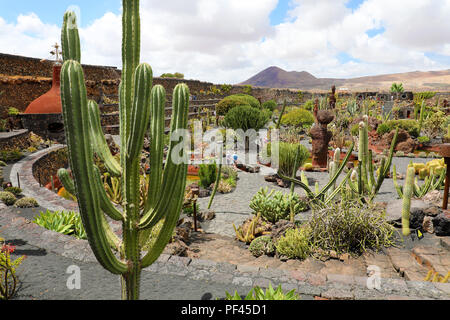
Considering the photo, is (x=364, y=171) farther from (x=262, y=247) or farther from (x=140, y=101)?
(x=140, y=101)

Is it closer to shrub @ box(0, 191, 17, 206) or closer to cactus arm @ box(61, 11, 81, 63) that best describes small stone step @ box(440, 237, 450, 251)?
cactus arm @ box(61, 11, 81, 63)

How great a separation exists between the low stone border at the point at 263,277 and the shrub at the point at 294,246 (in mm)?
804

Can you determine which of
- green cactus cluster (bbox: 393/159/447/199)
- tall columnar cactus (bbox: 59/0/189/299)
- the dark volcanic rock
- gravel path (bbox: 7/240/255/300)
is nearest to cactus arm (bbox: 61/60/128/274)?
tall columnar cactus (bbox: 59/0/189/299)

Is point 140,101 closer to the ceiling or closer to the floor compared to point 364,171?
closer to the ceiling

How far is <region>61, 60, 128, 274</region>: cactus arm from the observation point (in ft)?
4.94

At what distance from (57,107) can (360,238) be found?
4.43 m

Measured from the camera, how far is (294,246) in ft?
13.9

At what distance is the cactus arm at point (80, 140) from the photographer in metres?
1.50

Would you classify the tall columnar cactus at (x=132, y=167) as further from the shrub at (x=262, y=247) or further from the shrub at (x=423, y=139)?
the shrub at (x=423, y=139)

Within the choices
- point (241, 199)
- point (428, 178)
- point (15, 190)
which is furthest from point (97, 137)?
point (428, 178)

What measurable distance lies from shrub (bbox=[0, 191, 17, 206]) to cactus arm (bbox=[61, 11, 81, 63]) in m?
5.41

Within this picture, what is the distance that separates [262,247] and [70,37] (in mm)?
3662

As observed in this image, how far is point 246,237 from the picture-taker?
501 centimetres
